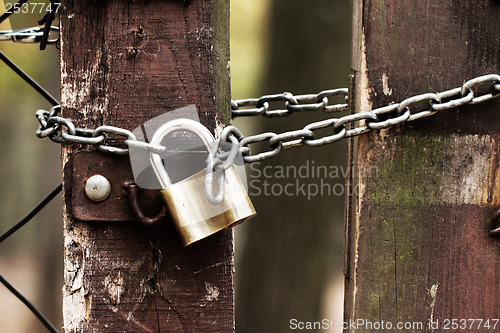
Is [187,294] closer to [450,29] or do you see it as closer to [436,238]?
[436,238]

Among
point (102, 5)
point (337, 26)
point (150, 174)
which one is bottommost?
point (150, 174)

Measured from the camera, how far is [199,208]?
70 centimetres

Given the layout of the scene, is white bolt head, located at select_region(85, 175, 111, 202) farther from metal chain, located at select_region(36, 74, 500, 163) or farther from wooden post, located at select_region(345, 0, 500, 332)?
wooden post, located at select_region(345, 0, 500, 332)

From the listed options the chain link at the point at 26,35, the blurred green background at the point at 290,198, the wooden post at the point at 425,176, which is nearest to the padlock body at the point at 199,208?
the wooden post at the point at 425,176

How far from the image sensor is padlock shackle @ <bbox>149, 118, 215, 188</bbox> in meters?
0.71

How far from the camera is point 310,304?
2.83 meters

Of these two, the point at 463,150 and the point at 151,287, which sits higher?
the point at 463,150

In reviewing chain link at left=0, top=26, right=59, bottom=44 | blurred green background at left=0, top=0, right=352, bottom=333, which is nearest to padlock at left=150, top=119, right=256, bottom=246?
chain link at left=0, top=26, right=59, bottom=44

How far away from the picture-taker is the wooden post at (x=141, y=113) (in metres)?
0.74

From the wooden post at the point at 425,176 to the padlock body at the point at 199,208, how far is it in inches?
7.8

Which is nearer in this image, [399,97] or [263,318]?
[399,97]

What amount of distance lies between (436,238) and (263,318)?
7.15 ft

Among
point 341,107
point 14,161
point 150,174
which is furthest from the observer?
point 14,161

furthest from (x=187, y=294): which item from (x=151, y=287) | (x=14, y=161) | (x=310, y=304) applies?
(x=14, y=161)
